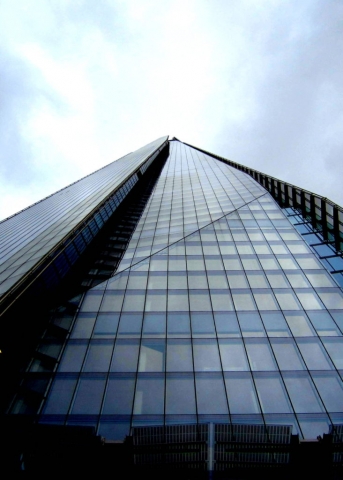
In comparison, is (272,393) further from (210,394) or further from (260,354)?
(210,394)

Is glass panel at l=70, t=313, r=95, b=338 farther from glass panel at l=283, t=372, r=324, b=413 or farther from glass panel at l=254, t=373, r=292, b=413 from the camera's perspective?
glass panel at l=283, t=372, r=324, b=413

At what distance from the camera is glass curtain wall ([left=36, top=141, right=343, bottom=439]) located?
13695mm

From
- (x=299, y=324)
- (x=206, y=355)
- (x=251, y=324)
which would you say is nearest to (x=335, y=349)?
(x=299, y=324)

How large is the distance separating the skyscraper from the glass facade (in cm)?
7

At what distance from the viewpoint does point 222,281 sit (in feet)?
76.2

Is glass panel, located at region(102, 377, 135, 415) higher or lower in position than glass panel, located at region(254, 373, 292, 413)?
higher

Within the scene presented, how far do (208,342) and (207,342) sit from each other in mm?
59

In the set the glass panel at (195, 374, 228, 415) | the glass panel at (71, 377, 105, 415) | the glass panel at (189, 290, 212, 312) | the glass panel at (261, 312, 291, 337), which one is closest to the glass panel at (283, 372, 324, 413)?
the glass panel at (261, 312, 291, 337)

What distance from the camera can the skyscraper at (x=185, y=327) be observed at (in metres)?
13.9

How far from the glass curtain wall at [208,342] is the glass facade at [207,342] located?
60 mm

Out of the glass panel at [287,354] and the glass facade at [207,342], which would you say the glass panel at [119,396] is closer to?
the glass facade at [207,342]

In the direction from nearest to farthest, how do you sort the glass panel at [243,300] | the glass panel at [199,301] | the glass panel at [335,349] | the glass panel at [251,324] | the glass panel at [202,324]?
the glass panel at [335,349] < the glass panel at [251,324] < the glass panel at [202,324] < the glass panel at [243,300] < the glass panel at [199,301]

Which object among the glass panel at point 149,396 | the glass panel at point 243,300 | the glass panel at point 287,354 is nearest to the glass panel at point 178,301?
the glass panel at point 243,300

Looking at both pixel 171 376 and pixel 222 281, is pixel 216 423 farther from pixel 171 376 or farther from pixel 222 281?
Answer: pixel 222 281
